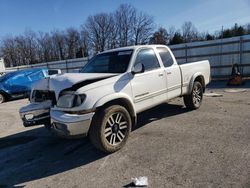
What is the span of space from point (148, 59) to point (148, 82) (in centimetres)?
65

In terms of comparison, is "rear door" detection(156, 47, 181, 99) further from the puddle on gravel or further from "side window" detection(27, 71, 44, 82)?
"side window" detection(27, 71, 44, 82)

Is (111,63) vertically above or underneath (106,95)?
above

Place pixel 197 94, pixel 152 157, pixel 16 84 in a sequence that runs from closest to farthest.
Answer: pixel 152 157 < pixel 197 94 < pixel 16 84

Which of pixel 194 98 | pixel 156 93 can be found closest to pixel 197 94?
pixel 194 98

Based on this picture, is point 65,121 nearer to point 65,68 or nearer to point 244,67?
point 244,67

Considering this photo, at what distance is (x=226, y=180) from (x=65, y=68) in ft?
74.4

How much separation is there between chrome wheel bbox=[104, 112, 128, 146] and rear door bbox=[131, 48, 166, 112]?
557 millimetres

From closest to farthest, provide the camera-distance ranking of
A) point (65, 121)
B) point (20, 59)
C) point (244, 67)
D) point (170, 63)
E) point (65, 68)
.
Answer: point (65, 121) < point (170, 63) < point (244, 67) < point (65, 68) < point (20, 59)

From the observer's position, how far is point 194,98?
7094mm

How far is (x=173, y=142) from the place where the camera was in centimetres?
479

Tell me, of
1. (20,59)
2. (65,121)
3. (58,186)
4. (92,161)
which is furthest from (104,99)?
(20,59)

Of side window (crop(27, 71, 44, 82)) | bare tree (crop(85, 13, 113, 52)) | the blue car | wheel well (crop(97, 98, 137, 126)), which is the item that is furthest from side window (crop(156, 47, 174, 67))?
bare tree (crop(85, 13, 113, 52))

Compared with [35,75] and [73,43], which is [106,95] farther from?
[73,43]

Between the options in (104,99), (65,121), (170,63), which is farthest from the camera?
(170,63)
